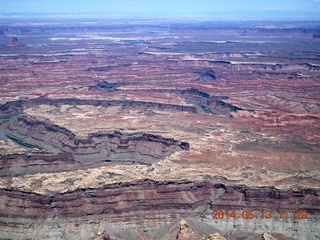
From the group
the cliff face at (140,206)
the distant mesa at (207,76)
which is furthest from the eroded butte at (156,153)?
the distant mesa at (207,76)

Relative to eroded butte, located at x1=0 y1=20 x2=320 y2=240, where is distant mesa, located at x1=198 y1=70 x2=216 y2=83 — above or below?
above

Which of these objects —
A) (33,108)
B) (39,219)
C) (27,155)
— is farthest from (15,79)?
(39,219)

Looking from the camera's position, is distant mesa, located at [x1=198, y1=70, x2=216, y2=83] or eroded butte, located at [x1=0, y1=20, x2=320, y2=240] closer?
eroded butte, located at [x1=0, y1=20, x2=320, y2=240]

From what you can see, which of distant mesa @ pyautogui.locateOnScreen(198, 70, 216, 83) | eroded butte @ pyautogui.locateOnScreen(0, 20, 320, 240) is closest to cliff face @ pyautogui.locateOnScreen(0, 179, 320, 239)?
eroded butte @ pyautogui.locateOnScreen(0, 20, 320, 240)
